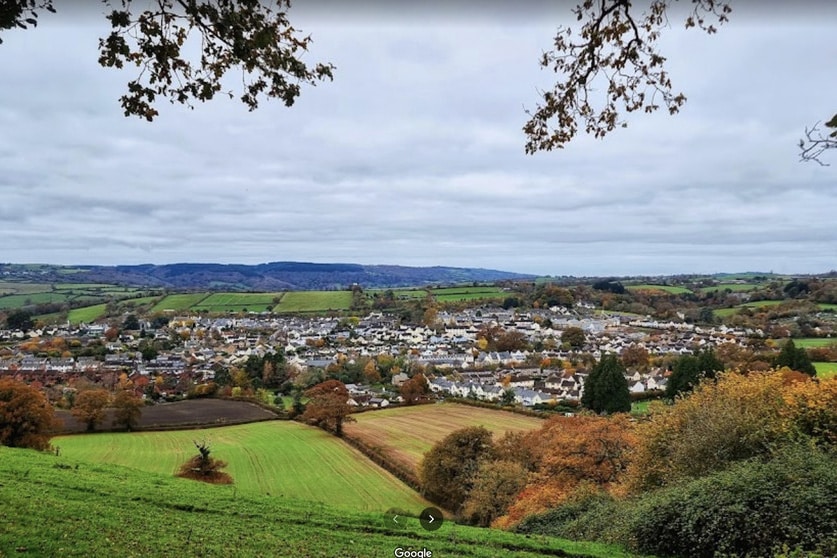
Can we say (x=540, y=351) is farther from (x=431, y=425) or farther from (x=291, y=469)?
(x=291, y=469)

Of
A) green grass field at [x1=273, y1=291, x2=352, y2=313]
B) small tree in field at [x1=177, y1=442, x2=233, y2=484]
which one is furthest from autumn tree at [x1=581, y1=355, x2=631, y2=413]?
green grass field at [x1=273, y1=291, x2=352, y2=313]

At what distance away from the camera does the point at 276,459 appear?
110 feet

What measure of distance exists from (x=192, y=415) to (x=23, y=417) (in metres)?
22.2

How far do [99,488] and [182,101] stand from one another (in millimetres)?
12352

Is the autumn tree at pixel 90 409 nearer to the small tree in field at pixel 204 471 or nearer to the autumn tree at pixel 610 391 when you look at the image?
the small tree in field at pixel 204 471

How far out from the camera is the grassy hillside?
831 cm

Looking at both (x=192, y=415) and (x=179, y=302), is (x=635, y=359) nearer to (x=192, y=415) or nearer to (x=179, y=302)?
(x=192, y=415)

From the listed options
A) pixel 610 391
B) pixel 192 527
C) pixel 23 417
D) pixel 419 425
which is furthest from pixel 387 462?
pixel 610 391

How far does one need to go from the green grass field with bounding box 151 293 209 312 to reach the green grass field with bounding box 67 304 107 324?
12704 millimetres

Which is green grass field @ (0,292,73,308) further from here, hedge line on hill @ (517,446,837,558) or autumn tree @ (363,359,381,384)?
hedge line on hill @ (517,446,837,558)

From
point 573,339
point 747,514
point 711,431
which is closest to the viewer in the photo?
point 747,514

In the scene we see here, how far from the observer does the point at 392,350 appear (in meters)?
96.3

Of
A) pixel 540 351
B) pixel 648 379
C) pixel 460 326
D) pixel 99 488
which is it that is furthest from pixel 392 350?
pixel 99 488

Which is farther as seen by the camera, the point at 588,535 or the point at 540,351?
the point at 540,351
